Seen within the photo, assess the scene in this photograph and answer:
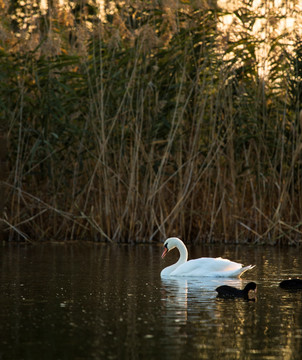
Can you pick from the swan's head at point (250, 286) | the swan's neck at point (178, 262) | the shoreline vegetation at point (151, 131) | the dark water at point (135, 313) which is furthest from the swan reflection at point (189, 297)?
the shoreline vegetation at point (151, 131)

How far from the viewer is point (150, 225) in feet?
44.7

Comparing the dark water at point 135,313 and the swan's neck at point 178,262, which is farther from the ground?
the swan's neck at point 178,262

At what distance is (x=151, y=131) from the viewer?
13.7 m

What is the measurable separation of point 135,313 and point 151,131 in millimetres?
6893

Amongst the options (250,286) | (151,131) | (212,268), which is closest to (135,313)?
(250,286)

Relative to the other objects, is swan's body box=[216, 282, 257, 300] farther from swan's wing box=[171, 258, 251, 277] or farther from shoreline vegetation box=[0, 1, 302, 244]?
shoreline vegetation box=[0, 1, 302, 244]

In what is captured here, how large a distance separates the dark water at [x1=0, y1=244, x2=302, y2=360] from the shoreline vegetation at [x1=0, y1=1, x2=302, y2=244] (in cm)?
238

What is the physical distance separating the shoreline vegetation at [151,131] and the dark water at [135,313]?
2376 mm

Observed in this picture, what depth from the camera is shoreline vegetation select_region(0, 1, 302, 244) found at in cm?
1350

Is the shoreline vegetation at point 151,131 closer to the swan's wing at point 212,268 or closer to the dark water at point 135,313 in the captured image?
the dark water at point 135,313

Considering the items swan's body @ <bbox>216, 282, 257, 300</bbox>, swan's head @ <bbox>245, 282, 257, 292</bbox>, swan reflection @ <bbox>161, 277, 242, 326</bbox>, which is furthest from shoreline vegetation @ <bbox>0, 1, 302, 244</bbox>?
swan's body @ <bbox>216, 282, 257, 300</bbox>

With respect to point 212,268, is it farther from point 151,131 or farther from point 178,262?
point 151,131

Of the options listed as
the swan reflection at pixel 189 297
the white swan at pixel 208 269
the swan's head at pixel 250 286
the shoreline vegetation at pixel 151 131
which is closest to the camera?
the swan reflection at pixel 189 297

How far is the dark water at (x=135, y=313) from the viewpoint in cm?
560
